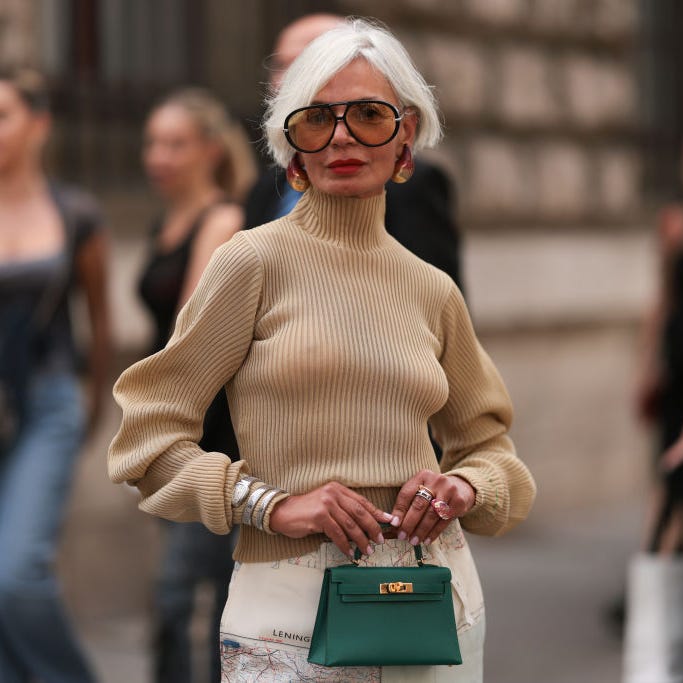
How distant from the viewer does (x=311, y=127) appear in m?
2.29

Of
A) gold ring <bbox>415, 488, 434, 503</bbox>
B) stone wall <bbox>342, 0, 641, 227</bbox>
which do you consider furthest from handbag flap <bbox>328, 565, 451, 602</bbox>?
stone wall <bbox>342, 0, 641, 227</bbox>

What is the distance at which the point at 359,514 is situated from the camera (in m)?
2.21

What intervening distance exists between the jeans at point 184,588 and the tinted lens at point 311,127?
1.84m

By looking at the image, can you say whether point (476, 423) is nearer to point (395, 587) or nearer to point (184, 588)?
point (395, 587)

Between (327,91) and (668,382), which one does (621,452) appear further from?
(327,91)

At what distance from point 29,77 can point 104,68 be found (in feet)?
6.99

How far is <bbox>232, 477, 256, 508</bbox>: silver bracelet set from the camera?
2.24m

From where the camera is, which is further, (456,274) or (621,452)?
(621,452)

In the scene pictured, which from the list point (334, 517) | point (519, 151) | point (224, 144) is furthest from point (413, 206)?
point (519, 151)

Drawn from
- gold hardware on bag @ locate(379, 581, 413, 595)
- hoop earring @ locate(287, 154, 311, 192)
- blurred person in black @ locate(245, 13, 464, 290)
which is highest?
hoop earring @ locate(287, 154, 311, 192)

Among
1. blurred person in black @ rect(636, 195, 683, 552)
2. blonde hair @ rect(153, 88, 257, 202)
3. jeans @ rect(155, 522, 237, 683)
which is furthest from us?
blurred person in black @ rect(636, 195, 683, 552)

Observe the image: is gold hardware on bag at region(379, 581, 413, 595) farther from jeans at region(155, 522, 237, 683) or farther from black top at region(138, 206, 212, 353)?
black top at region(138, 206, 212, 353)

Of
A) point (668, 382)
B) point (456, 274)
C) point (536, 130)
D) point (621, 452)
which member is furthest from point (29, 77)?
point (621, 452)

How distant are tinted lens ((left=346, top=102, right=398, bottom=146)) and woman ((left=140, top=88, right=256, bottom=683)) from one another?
1834 mm
